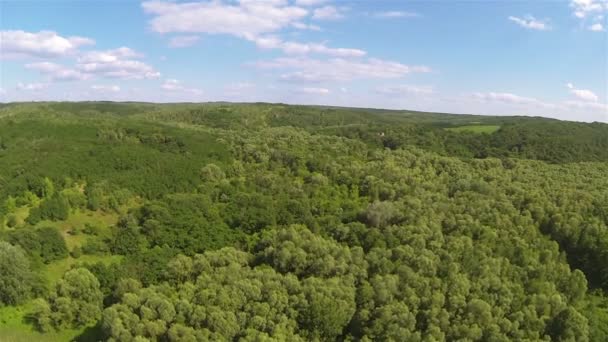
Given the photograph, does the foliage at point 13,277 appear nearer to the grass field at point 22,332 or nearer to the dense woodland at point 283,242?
the dense woodland at point 283,242

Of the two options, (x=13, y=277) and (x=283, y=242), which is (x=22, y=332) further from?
(x=283, y=242)

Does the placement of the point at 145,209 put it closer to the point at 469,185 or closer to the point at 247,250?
the point at 247,250

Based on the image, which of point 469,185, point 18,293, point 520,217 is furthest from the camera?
point 469,185

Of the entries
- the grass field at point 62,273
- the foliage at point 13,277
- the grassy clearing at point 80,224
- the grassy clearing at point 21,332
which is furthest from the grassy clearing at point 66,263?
the grassy clearing at point 21,332

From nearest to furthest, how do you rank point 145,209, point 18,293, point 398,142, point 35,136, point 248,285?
Result: point 248,285 → point 18,293 → point 145,209 → point 35,136 → point 398,142

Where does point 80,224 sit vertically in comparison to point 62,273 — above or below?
above

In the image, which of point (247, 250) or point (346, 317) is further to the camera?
point (247, 250)

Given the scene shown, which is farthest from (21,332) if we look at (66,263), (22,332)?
(66,263)

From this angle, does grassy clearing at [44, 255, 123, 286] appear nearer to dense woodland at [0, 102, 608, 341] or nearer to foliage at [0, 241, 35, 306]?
dense woodland at [0, 102, 608, 341]

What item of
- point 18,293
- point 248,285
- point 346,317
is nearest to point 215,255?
point 248,285
